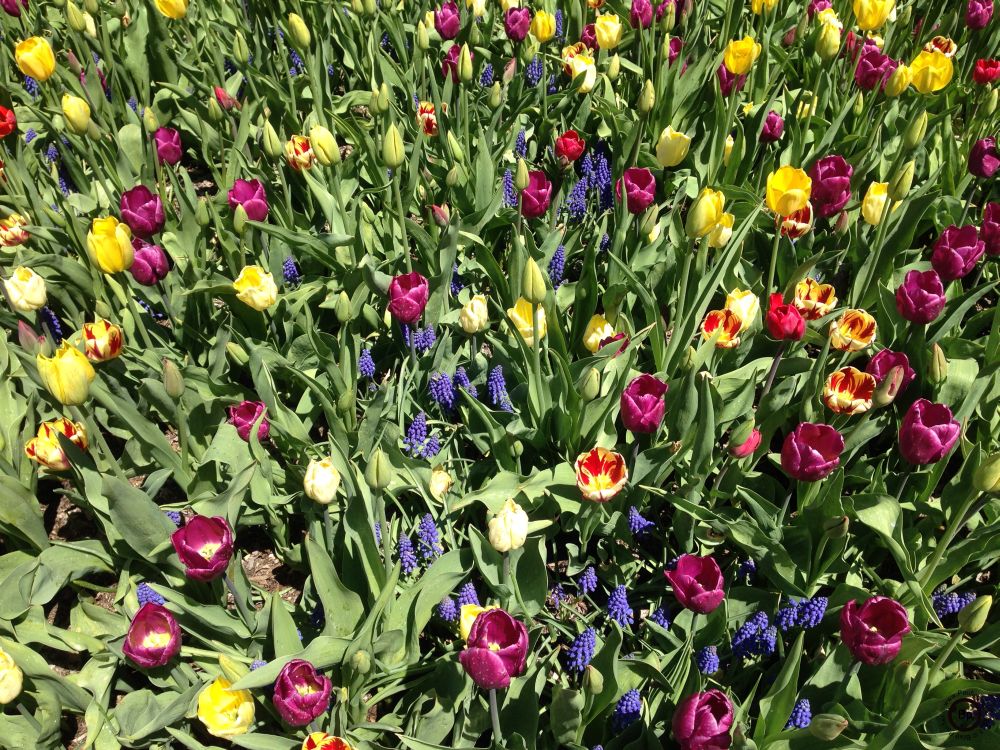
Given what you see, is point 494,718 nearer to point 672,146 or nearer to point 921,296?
point 921,296

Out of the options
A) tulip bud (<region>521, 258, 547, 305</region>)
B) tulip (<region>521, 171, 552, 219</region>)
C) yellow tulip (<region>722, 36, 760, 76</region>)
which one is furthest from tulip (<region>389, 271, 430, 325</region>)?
yellow tulip (<region>722, 36, 760, 76</region>)

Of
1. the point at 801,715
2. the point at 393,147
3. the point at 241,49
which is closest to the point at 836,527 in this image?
the point at 801,715

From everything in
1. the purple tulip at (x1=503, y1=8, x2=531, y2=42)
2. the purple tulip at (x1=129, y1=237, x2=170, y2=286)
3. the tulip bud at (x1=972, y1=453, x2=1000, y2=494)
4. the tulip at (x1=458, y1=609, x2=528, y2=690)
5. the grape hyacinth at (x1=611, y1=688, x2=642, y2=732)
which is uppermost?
the purple tulip at (x1=503, y1=8, x2=531, y2=42)

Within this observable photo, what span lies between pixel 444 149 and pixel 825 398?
5.88ft

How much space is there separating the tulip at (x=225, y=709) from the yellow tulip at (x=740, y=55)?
2504 mm

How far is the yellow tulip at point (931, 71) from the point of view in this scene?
9.30ft

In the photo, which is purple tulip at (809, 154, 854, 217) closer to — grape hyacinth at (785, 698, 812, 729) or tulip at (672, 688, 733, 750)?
grape hyacinth at (785, 698, 812, 729)

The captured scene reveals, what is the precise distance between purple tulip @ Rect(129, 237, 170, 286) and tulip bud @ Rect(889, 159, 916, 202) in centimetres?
220

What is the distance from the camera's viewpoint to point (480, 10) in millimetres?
3418

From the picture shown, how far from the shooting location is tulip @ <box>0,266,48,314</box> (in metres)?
2.30

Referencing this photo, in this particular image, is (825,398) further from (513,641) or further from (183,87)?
(183,87)

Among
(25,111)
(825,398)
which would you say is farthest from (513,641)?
(25,111)

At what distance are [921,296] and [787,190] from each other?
1.52 feet

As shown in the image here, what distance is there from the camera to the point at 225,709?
1.81 metres
